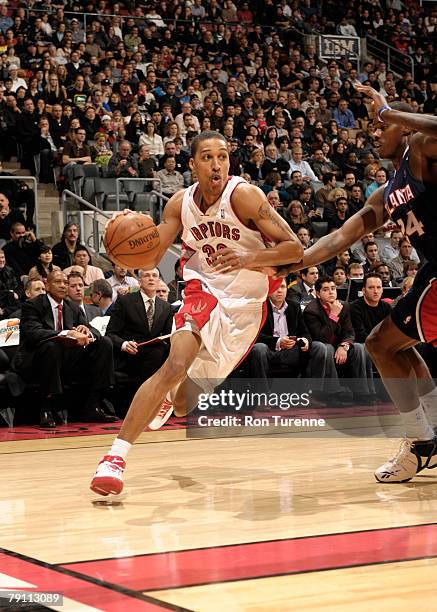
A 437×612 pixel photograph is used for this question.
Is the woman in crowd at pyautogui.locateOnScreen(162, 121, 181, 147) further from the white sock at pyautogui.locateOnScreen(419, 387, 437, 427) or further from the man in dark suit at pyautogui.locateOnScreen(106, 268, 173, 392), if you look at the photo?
the white sock at pyautogui.locateOnScreen(419, 387, 437, 427)

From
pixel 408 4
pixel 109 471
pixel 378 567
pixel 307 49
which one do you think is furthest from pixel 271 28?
pixel 378 567

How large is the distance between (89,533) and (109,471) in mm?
623

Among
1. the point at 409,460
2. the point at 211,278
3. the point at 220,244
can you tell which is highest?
the point at 220,244

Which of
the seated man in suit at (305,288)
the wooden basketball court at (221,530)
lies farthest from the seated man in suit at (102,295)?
the wooden basketball court at (221,530)

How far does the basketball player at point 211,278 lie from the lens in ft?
15.1

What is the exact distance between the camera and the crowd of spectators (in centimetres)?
1058

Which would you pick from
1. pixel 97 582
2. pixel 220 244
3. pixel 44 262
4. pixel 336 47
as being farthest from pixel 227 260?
pixel 336 47

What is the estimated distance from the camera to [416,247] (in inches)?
185

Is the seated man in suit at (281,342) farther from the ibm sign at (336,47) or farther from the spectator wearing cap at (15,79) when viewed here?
the ibm sign at (336,47)

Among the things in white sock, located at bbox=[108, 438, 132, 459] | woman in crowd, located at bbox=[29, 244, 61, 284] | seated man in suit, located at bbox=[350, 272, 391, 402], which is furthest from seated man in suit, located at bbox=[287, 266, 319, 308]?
white sock, located at bbox=[108, 438, 132, 459]

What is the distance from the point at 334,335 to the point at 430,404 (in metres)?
3.25

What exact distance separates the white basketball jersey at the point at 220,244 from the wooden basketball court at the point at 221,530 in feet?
3.19

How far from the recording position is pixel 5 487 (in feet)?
16.3

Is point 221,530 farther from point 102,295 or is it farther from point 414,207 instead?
point 102,295
